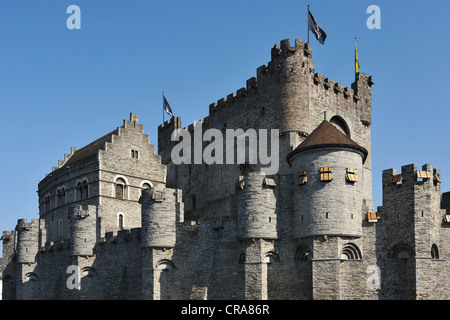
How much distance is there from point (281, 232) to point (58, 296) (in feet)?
65.5

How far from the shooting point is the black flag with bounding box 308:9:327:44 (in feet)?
157

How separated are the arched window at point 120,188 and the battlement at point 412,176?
22.7 m

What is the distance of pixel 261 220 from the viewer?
121 ft

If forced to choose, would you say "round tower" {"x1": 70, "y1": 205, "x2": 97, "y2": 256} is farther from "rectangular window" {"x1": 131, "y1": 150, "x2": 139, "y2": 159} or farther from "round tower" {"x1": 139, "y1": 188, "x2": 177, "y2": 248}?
"rectangular window" {"x1": 131, "y1": 150, "x2": 139, "y2": 159}

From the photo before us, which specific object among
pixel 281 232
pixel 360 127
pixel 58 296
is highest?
pixel 360 127

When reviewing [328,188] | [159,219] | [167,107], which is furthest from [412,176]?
[167,107]

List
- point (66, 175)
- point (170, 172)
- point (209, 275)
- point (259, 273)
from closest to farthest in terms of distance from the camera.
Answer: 1. point (259, 273)
2. point (209, 275)
3. point (66, 175)
4. point (170, 172)

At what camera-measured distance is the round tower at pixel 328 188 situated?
118 feet

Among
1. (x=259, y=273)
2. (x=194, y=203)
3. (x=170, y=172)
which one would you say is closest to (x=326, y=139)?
(x=259, y=273)

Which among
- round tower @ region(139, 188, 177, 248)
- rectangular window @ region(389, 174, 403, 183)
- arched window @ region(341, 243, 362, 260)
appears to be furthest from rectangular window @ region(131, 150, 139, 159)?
rectangular window @ region(389, 174, 403, 183)

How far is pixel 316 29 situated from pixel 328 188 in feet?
52.6

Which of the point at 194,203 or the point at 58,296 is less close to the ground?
the point at 194,203
